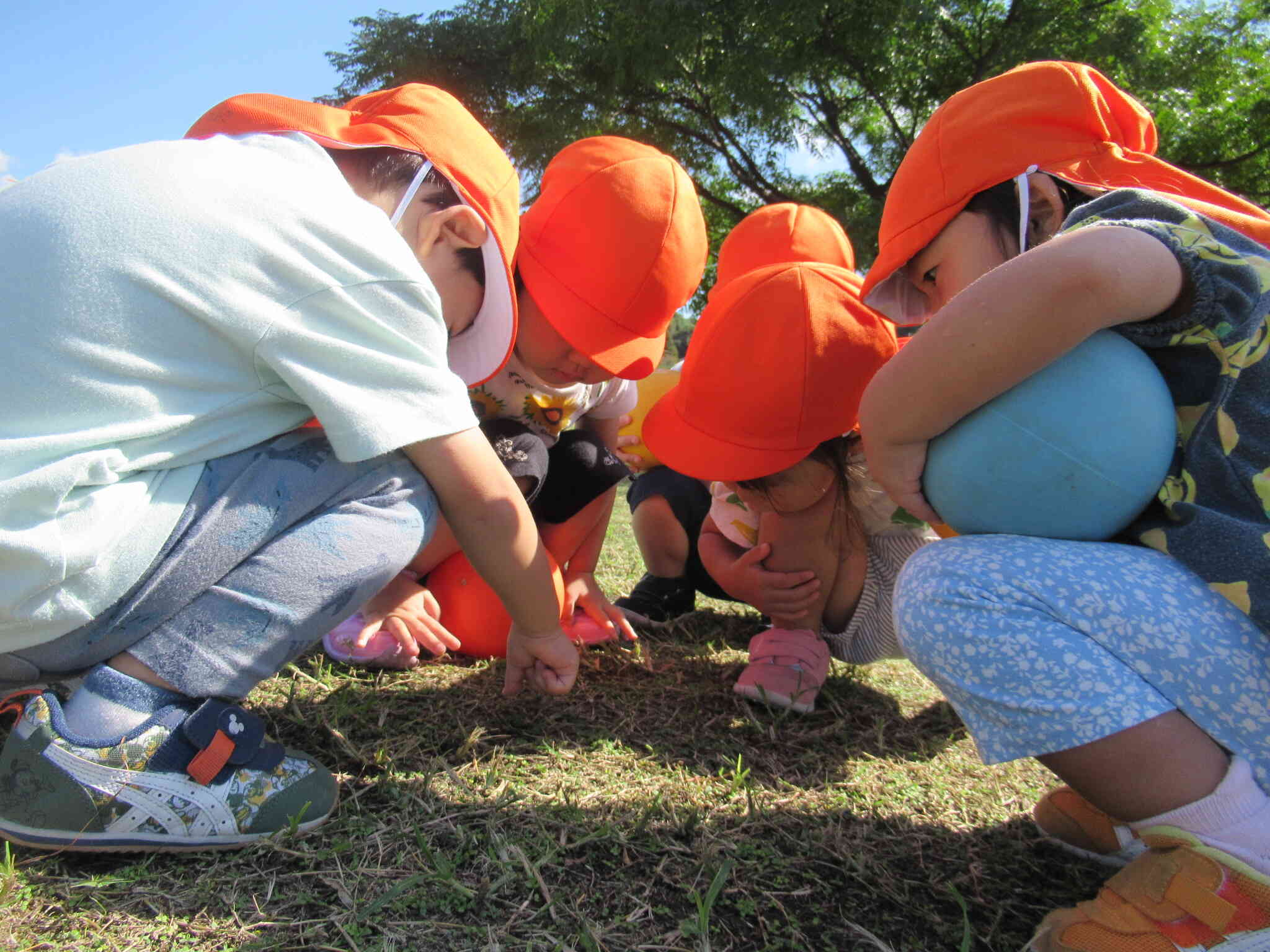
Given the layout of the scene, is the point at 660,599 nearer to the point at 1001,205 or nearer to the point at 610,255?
the point at 610,255

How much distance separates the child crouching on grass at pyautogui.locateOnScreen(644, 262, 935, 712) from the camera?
5.42 ft

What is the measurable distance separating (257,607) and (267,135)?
0.67 meters

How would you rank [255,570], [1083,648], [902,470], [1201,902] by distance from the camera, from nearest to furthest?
[1201,902] < [1083,648] < [255,570] < [902,470]

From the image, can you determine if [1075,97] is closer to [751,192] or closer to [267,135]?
[267,135]

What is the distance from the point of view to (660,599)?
2.36 meters

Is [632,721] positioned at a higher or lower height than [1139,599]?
lower

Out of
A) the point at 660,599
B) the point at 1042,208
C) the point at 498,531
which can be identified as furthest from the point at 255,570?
the point at 660,599

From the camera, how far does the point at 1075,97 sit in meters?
1.35

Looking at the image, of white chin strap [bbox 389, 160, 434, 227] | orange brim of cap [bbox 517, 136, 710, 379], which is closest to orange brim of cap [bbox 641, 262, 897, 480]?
orange brim of cap [bbox 517, 136, 710, 379]

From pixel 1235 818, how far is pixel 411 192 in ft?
4.32

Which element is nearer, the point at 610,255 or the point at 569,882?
the point at 569,882

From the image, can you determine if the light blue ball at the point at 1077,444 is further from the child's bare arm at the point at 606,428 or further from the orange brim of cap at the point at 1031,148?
the child's bare arm at the point at 606,428

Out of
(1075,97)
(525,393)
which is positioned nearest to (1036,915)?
(1075,97)

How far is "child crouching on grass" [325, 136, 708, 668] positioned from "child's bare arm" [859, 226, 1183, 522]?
28.2 inches
